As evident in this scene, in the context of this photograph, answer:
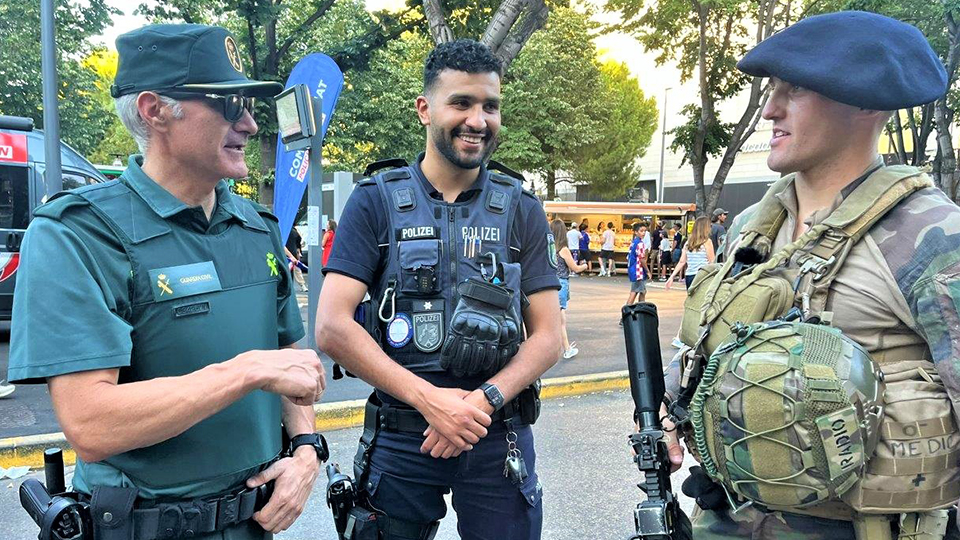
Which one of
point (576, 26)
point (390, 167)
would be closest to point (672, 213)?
point (576, 26)

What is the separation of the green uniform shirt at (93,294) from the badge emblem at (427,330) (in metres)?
0.57

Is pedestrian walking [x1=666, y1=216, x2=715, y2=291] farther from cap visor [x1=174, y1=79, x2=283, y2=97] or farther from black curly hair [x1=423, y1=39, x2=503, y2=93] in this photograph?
cap visor [x1=174, y1=79, x2=283, y2=97]

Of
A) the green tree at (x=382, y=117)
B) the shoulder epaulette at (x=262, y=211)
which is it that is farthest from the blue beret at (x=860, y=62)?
the green tree at (x=382, y=117)

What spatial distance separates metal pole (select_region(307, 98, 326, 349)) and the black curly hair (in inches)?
186

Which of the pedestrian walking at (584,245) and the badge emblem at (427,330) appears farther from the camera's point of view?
the pedestrian walking at (584,245)

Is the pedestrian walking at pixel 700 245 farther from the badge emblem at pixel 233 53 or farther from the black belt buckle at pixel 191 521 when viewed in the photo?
the black belt buckle at pixel 191 521

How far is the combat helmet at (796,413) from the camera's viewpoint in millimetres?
1362

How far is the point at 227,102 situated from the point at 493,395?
1.09 m

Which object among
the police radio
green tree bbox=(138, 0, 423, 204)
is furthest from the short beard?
green tree bbox=(138, 0, 423, 204)

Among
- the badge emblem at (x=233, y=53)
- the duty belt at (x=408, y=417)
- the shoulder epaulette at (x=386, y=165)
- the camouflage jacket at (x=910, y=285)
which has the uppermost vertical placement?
the badge emblem at (x=233, y=53)

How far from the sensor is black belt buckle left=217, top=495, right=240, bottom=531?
1.56 metres

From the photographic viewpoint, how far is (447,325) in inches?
82.0

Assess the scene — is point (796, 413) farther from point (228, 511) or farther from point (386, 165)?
point (386, 165)

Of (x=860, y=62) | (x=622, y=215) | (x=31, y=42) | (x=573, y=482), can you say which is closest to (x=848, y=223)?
(x=860, y=62)
